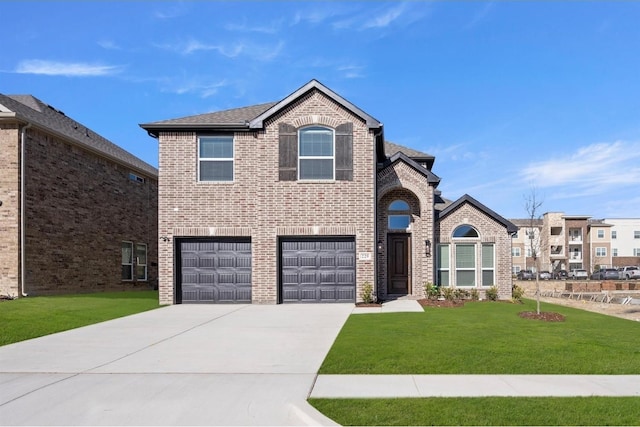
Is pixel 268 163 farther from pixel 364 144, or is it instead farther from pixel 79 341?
pixel 79 341

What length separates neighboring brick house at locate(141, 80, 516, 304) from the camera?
1628cm

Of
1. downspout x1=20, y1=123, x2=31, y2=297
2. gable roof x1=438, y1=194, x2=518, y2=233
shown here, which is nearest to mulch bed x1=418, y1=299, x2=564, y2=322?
gable roof x1=438, y1=194, x2=518, y2=233

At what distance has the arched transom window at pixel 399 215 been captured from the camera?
18.2 metres

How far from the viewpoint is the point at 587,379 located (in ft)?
20.9

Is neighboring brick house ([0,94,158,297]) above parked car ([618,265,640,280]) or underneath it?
above

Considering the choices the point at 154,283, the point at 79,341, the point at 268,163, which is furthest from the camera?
the point at 154,283

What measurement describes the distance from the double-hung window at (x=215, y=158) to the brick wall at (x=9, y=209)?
7045mm

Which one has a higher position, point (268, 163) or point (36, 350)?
point (268, 163)

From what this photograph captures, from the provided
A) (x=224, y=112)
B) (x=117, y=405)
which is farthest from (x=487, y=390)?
(x=224, y=112)

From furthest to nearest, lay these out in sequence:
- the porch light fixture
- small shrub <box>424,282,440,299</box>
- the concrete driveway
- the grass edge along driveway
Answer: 1. the porch light fixture
2. small shrub <box>424,282,440,299</box>
3. the concrete driveway
4. the grass edge along driveway

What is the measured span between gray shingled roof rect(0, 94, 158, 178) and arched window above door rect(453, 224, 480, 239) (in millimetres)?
16886

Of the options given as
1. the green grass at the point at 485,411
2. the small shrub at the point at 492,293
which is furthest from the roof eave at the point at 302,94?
the green grass at the point at 485,411

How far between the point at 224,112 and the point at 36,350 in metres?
12.0

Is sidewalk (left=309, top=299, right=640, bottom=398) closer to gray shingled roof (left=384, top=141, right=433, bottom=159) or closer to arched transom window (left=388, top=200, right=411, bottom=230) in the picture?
arched transom window (left=388, top=200, right=411, bottom=230)
